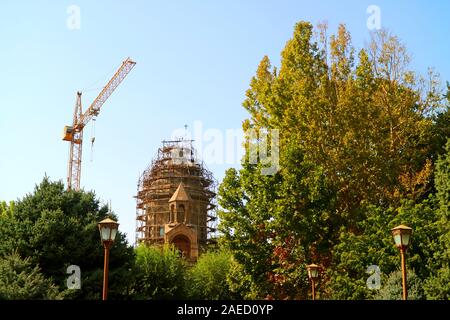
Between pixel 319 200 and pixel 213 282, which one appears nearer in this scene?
pixel 319 200

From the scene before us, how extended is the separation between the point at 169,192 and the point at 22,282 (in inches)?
1918

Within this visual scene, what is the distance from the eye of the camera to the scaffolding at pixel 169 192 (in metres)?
75.1

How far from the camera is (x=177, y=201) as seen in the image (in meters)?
70.9

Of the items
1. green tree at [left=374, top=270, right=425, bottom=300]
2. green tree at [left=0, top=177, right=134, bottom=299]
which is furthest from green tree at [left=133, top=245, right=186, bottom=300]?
green tree at [left=374, top=270, right=425, bottom=300]

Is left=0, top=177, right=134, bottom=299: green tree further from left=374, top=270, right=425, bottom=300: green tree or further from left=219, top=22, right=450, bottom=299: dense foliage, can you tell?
left=374, top=270, right=425, bottom=300: green tree

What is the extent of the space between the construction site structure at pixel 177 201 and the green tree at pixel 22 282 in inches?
1593

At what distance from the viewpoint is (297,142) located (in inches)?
1366

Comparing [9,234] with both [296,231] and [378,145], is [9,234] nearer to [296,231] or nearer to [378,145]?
[296,231]

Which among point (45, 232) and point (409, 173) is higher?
point (409, 173)

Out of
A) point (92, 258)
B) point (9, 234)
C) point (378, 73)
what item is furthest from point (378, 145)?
point (9, 234)

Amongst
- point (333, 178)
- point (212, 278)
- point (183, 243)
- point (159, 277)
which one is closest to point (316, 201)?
point (333, 178)

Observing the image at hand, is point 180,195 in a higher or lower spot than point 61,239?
higher

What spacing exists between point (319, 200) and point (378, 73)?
7992 mm

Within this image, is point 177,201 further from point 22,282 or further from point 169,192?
point 22,282
